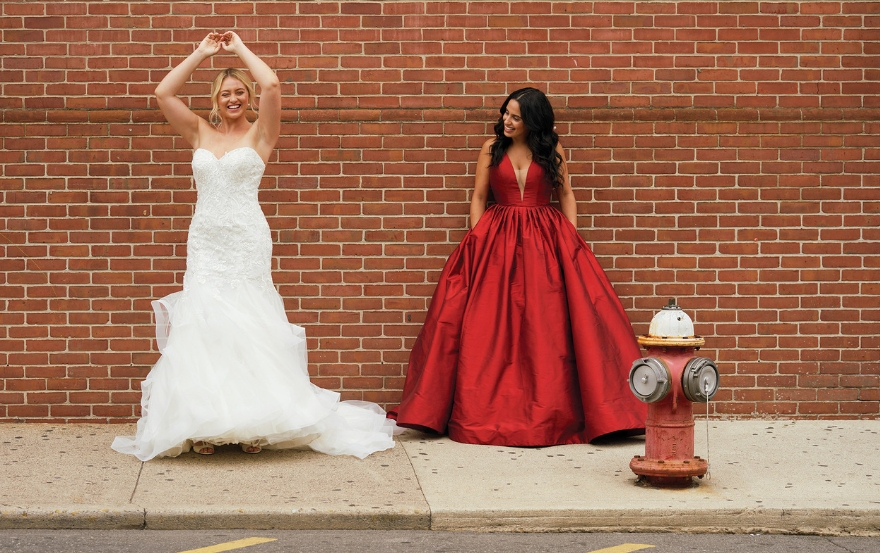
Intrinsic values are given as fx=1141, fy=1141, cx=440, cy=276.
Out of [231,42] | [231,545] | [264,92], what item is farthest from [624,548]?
[231,42]

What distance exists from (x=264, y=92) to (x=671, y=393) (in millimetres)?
2732

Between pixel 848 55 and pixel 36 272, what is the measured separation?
18.0 ft

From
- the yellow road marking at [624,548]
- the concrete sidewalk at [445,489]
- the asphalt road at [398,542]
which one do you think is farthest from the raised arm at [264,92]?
the yellow road marking at [624,548]

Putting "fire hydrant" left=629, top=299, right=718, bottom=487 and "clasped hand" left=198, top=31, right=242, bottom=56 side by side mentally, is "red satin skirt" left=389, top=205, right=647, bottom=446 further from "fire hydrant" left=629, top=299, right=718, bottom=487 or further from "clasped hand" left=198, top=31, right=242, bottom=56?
"clasped hand" left=198, top=31, right=242, bottom=56

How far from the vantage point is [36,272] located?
7332 millimetres

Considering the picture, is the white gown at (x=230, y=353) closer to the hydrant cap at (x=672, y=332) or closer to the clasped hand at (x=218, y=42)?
the clasped hand at (x=218, y=42)

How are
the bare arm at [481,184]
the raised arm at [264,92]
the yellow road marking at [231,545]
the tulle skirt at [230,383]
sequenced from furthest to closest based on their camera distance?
the bare arm at [481,184] → the raised arm at [264,92] → the tulle skirt at [230,383] → the yellow road marking at [231,545]

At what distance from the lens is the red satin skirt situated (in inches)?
267

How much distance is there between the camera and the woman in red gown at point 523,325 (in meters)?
6.80

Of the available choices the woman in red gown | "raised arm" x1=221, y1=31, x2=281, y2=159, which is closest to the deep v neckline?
the woman in red gown

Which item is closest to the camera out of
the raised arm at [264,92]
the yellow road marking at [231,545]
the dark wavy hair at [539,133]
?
the yellow road marking at [231,545]

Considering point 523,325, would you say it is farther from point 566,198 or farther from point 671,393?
point 671,393

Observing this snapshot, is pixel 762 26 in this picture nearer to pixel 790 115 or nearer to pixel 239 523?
pixel 790 115

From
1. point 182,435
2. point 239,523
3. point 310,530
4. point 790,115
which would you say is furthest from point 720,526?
point 790,115
